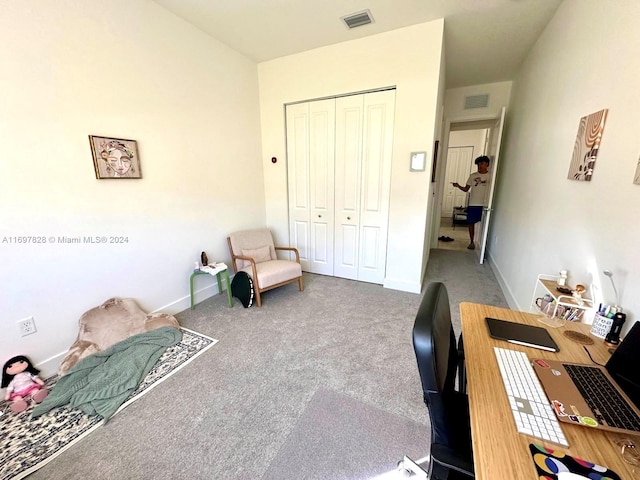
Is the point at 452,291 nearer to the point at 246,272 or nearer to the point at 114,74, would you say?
the point at 246,272

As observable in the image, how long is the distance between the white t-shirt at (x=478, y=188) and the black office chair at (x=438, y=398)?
4447mm

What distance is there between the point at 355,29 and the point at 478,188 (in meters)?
3.36

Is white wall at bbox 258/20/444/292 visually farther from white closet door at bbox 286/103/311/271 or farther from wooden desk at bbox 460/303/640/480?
wooden desk at bbox 460/303/640/480

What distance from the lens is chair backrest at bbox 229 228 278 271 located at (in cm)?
307

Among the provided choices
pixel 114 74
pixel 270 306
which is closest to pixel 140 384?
pixel 270 306

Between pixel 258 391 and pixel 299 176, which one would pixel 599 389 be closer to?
pixel 258 391

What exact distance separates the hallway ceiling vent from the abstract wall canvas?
2977 mm

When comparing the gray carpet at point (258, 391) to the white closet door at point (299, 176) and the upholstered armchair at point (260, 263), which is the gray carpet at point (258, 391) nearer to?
the upholstered armchair at point (260, 263)

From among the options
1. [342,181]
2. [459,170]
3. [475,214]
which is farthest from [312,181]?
[459,170]

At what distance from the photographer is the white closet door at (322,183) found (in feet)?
10.6

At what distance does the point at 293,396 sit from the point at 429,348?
4.13 ft

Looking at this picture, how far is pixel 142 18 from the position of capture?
217cm

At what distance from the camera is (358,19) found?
8.13 feet

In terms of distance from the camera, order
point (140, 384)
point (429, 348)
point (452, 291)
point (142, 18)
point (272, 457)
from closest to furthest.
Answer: point (429, 348) < point (272, 457) < point (140, 384) < point (142, 18) < point (452, 291)
